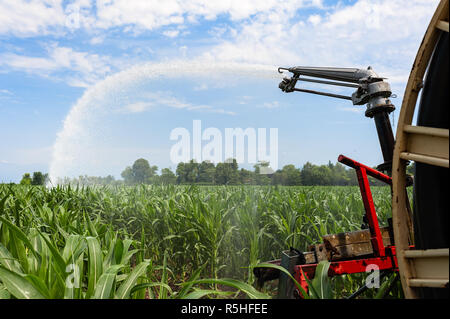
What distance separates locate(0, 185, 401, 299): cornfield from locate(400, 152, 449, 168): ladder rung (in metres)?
0.90

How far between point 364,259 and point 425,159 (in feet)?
2.83

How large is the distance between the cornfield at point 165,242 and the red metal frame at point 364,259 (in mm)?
451

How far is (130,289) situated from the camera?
Answer: 1.62m

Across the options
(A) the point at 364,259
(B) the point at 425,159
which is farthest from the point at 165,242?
(B) the point at 425,159

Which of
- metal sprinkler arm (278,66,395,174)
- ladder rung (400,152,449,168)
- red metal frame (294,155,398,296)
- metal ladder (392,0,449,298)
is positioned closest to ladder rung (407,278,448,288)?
metal ladder (392,0,449,298)

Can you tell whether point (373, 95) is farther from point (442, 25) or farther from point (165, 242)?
point (165, 242)

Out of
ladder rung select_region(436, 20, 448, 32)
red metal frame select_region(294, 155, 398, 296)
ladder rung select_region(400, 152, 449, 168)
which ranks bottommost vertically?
red metal frame select_region(294, 155, 398, 296)

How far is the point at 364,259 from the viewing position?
1780mm

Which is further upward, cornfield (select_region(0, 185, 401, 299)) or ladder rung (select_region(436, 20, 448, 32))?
ladder rung (select_region(436, 20, 448, 32))

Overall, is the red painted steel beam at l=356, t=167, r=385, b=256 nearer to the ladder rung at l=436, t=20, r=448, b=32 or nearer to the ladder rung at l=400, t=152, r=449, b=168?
the ladder rung at l=400, t=152, r=449, b=168

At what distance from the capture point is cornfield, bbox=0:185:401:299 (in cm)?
164

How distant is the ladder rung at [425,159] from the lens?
107 centimetres

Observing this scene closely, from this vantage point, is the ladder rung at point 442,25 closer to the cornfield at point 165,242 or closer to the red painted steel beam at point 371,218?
the red painted steel beam at point 371,218
